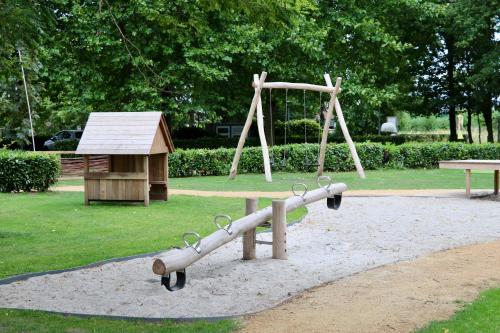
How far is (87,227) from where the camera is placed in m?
10.7

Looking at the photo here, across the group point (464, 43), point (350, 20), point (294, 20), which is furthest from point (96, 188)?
point (464, 43)

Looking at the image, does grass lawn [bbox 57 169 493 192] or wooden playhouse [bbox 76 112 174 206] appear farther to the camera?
grass lawn [bbox 57 169 493 192]

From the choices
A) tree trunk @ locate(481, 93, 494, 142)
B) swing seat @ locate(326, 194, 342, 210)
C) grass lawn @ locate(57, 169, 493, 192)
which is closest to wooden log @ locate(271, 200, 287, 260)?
swing seat @ locate(326, 194, 342, 210)

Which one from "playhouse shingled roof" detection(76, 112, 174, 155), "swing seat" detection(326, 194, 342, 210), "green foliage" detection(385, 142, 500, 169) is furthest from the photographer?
"green foliage" detection(385, 142, 500, 169)

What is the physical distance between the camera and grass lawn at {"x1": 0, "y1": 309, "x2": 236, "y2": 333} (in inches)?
204

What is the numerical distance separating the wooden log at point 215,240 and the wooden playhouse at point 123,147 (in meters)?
5.08

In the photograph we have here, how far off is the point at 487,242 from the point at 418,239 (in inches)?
36.2

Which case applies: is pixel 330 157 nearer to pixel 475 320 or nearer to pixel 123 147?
pixel 123 147

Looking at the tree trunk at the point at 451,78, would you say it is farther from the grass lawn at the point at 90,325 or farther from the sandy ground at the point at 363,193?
the grass lawn at the point at 90,325

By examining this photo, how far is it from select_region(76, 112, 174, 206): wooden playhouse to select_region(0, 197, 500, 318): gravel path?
368 centimetres

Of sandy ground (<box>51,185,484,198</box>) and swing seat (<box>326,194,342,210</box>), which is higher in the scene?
swing seat (<box>326,194,342,210</box>)

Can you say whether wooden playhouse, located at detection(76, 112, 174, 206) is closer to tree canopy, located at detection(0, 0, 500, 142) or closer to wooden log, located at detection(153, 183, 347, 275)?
tree canopy, located at detection(0, 0, 500, 142)

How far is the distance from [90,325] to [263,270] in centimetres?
269

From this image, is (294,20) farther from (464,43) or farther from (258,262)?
(464,43)
